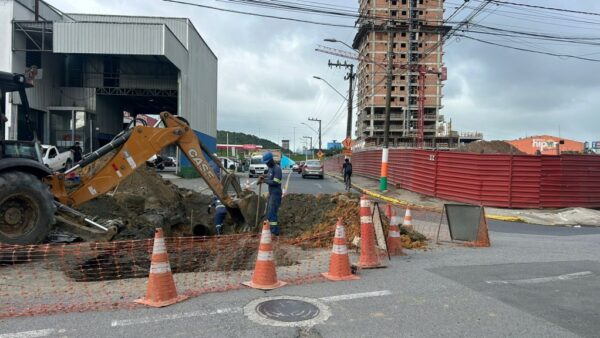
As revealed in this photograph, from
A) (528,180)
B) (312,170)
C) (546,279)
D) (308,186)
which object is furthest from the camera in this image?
(312,170)

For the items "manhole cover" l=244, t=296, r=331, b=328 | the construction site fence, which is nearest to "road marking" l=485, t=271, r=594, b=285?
"manhole cover" l=244, t=296, r=331, b=328

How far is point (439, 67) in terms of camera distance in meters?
123

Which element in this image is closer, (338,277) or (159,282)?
(159,282)

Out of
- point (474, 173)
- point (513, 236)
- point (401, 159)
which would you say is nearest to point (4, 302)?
point (513, 236)

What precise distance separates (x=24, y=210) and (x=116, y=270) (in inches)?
73.2

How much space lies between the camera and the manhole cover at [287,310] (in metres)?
4.64

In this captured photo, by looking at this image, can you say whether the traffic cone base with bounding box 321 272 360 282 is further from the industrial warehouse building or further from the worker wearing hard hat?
the industrial warehouse building

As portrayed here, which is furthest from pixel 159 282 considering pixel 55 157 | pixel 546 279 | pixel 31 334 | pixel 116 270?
pixel 55 157

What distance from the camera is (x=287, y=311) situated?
4.82m

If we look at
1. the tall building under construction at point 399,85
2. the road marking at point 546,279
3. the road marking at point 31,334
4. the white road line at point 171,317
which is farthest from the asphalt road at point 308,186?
the tall building under construction at point 399,85

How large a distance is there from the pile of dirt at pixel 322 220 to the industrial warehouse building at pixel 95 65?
20.1 metres

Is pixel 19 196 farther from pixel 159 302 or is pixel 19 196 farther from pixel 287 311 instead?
pixel 287 311

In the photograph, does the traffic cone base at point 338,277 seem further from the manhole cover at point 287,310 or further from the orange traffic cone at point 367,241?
the manhole cover at point 287,310

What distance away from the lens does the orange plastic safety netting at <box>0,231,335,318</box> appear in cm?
514
